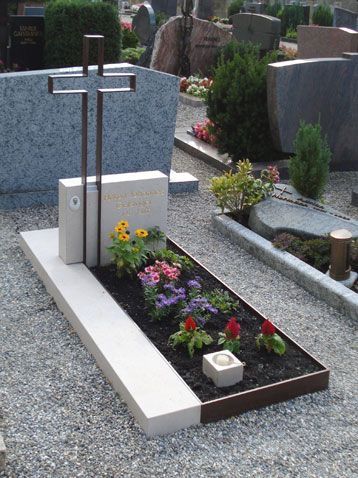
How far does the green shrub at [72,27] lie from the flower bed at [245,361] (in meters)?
5.59

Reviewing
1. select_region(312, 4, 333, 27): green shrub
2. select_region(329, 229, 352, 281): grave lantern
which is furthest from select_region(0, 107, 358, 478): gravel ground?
select_region(312, 4, 333, 27): green shrub

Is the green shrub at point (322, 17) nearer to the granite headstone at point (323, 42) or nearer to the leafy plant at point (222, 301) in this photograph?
the granite headstone at point (323, 42)

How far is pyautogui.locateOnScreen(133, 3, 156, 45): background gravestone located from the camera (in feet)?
56.2

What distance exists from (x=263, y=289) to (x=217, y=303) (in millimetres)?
847

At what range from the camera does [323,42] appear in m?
12.1

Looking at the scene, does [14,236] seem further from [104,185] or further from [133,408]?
[133,408]

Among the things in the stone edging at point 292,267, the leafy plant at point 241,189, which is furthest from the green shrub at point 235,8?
the stone edging at point 292,267

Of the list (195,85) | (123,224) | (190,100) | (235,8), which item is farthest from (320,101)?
(235,8)

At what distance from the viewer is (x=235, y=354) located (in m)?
4.48

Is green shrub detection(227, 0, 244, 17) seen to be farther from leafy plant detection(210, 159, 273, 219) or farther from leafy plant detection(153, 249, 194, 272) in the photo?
leafy plant detection(153, 249, 194, 272)

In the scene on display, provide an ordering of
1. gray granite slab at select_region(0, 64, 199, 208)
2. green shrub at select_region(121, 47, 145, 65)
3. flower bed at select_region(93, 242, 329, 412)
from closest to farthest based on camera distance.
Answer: flower bed at select_region(93, 242, 329, 412) → gray granite slab at select_region(0, 64, 199, 208) → green shrub at select_region(121, 47, 145, 65)

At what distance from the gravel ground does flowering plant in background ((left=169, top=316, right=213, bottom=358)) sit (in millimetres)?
519

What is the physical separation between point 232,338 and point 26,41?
6931 mm

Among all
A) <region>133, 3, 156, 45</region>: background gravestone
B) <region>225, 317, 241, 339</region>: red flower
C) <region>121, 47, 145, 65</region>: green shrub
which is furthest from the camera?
<region>133, 3, 156, 45</region>: background gravestone
